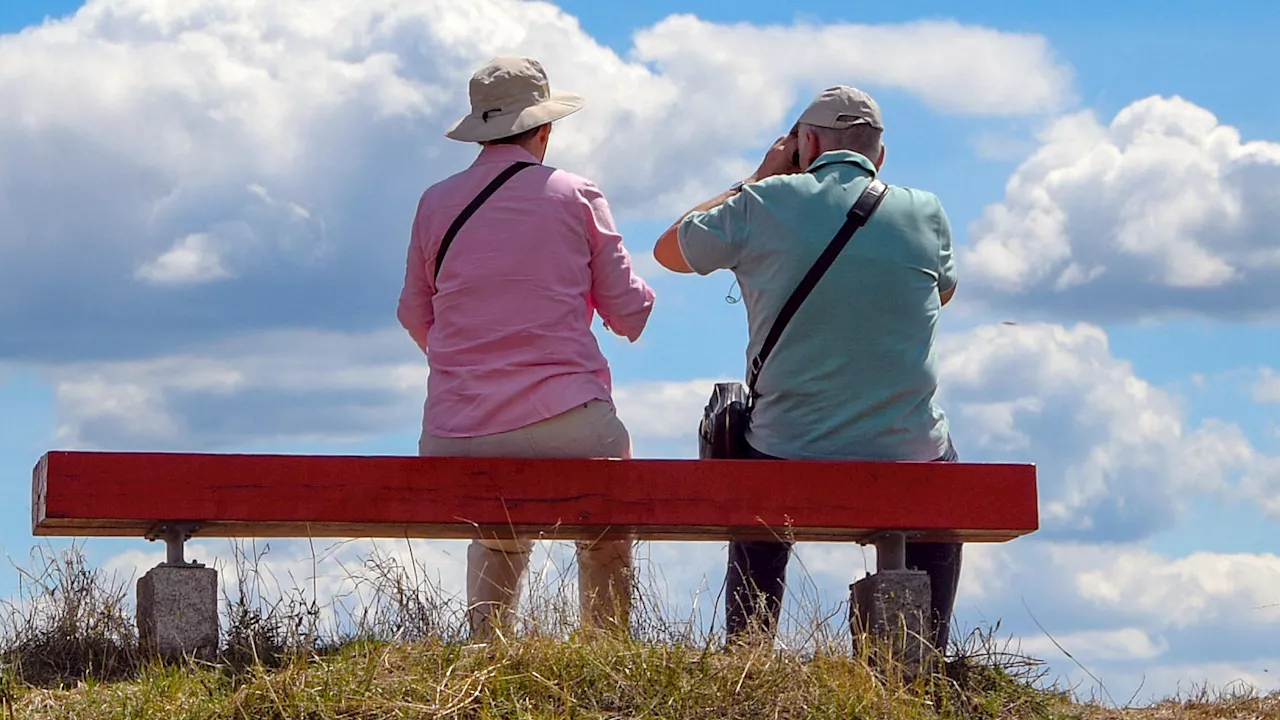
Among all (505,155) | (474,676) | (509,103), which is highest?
(509,103)

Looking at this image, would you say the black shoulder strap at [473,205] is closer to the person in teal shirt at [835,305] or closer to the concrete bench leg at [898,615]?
the person in teal shirt at [835,305]

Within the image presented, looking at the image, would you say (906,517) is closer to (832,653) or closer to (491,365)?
(832,653)

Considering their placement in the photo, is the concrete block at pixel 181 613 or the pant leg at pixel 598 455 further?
the pant leg at pixel 598 455

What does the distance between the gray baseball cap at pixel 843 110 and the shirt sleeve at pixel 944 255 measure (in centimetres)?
43

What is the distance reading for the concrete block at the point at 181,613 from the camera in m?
6.86

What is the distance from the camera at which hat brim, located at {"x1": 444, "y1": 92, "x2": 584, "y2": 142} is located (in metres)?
7.42

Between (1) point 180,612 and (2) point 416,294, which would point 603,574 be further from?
(1) point 180,612

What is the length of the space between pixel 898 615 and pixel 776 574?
0.62m

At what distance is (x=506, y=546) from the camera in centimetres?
737

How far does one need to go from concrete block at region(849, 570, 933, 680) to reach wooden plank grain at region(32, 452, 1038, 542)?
204 mm

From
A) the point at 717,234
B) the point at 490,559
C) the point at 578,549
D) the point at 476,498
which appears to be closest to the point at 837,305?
the point at 717,234

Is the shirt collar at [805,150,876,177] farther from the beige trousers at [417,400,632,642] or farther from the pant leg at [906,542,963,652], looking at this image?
the pant leg at [906,542,963,652]

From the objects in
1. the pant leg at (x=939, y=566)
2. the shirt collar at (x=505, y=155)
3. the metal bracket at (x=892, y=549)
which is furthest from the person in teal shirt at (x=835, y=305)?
the shirt collar at (x=505, y=155)

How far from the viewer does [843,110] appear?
753 cm
